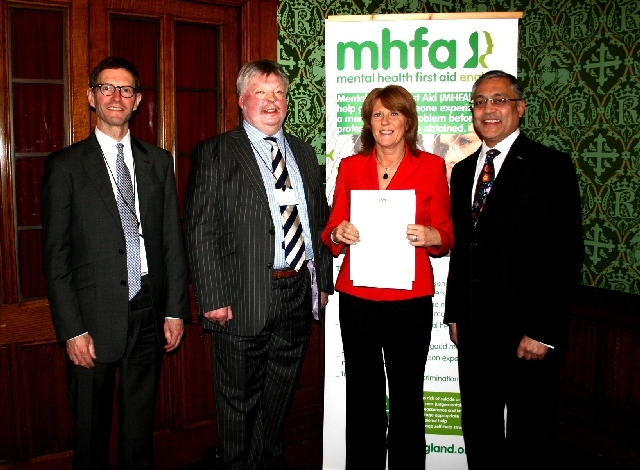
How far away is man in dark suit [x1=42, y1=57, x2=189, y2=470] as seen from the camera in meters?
2.25

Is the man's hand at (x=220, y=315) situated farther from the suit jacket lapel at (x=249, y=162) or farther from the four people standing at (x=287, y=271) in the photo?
the suit jacket lapel at (x=249, y=162)

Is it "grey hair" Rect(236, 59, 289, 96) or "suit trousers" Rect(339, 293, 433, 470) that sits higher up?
"grey hair" Rect(236, 59, 289, 96)

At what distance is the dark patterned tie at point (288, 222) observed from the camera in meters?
2.58

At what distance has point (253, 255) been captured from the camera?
8.29ft

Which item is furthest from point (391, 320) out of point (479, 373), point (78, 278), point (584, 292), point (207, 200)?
point (584, 292)

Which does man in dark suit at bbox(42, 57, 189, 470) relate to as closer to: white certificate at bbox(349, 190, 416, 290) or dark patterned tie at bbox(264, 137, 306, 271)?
dark patterned tie at bbox(264, 137, 306, 271)

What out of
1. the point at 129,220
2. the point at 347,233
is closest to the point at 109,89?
the point at 129,220

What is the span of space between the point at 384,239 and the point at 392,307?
0.95 ft

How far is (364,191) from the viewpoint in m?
2.50

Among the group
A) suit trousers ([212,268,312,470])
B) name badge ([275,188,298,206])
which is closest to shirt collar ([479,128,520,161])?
name badge ([275,188,298,206])

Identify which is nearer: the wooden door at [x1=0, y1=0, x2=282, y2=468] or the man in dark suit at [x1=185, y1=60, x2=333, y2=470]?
the man in dark suit at [x1=185, y1=60, x2=333, y2=470]

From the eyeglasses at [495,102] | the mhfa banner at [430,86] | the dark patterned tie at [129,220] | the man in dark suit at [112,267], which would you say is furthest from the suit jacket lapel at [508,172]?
the dark patterned tie at [129,220]

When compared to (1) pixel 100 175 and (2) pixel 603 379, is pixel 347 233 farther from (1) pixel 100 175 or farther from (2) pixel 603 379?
(2) pixel 603 379

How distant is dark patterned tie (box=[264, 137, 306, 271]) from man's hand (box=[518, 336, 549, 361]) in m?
0.99
